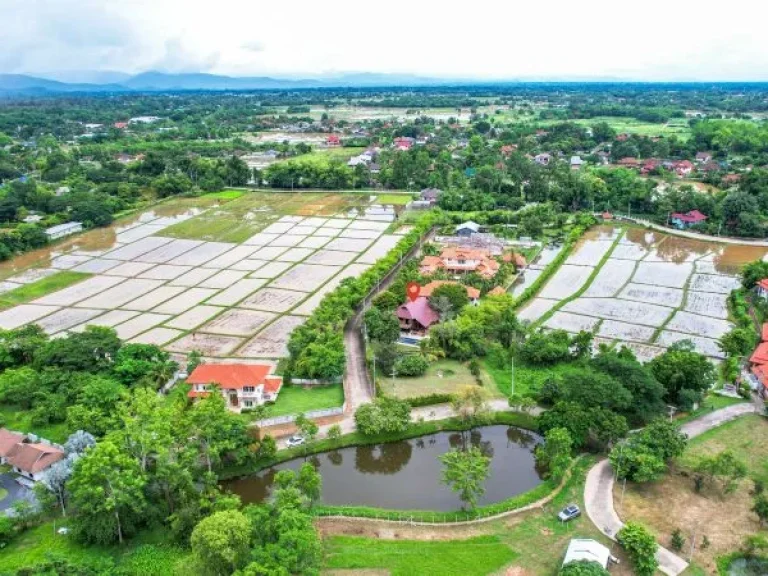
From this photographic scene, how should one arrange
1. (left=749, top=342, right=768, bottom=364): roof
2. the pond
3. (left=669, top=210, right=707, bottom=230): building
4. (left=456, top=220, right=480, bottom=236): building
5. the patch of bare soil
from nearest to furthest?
the patch of bare soil < the pond < (left=749, top=342, right=768, bottom=364): roof < (left=456, top=220, right=480, bottom=236): building < (left=669, top=210, right=707, bottom=230): building

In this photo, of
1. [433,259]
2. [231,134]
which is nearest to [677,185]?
[433,259]

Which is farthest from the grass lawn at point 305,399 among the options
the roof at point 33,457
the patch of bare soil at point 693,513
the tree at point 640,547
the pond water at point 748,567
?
the pond water at point 748,567

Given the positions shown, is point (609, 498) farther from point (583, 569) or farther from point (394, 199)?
point (394, 199)

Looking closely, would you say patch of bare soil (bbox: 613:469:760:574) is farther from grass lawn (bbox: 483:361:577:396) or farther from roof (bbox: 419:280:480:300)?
roof (bbox: 419:280:480:300)

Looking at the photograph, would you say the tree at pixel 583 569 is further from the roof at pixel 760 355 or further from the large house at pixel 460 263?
the large house at pixel 460 263

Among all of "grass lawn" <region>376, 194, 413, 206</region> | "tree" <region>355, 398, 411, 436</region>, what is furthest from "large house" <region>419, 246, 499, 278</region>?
"grass lawn" <region>376, 194, 413, 206</region>
